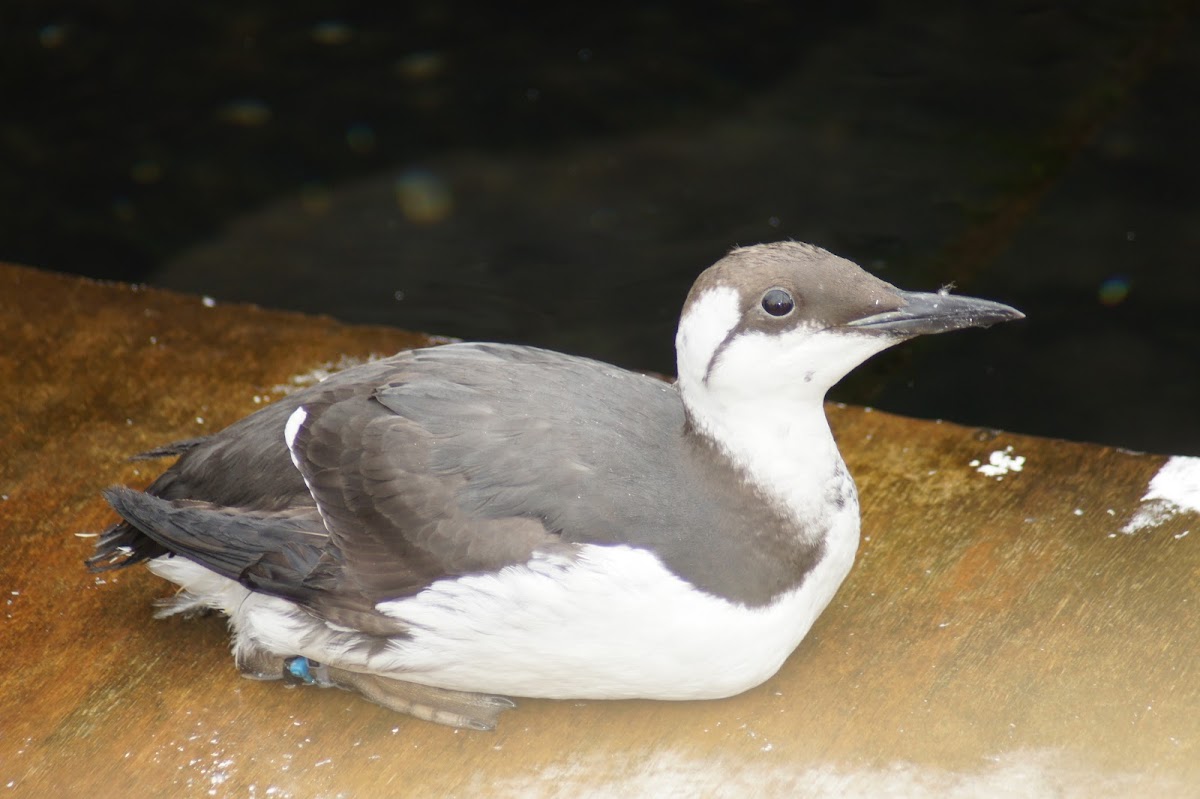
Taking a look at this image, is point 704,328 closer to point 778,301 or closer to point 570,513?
point 778,301

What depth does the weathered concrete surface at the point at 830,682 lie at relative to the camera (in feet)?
9.56

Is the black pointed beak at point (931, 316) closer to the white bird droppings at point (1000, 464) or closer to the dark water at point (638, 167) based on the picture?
the white bird droppings at point (1000, 464)

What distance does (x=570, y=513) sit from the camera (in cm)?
279

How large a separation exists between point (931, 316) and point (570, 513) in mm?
809

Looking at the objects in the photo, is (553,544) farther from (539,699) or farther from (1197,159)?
(1197,159)

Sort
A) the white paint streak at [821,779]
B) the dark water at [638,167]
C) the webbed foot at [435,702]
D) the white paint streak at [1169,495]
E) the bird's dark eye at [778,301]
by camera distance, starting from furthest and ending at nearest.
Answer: the dark water at [638,167]
the white paint streak at [1169,495]
the webbed foot at [435,702]
the white paint streak at [821,779]
the bird's dark eye at [778,301]

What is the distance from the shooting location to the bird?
276 cm

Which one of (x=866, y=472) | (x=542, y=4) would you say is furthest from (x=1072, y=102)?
(x=866, y=472)

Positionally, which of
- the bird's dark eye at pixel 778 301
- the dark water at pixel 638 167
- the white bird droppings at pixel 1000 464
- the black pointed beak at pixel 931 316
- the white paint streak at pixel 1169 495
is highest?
the bird's dark eye at pixel 778 301

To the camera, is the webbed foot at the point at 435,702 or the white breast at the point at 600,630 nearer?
the white breast at the point at 600,630

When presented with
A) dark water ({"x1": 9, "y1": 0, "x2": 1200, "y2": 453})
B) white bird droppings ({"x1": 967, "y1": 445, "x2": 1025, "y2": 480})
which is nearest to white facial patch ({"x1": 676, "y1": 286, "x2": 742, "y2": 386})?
white bird droppings ({"x1": 967, "y1": 445, "x2": 1025, "y2": 480})

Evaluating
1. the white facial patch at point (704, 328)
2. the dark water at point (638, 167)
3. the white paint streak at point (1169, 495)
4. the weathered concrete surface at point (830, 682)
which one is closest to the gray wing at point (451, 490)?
the white facial patch at point (704, 328)

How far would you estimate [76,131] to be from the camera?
6.62 m

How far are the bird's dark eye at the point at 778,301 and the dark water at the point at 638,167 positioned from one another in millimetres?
2638
